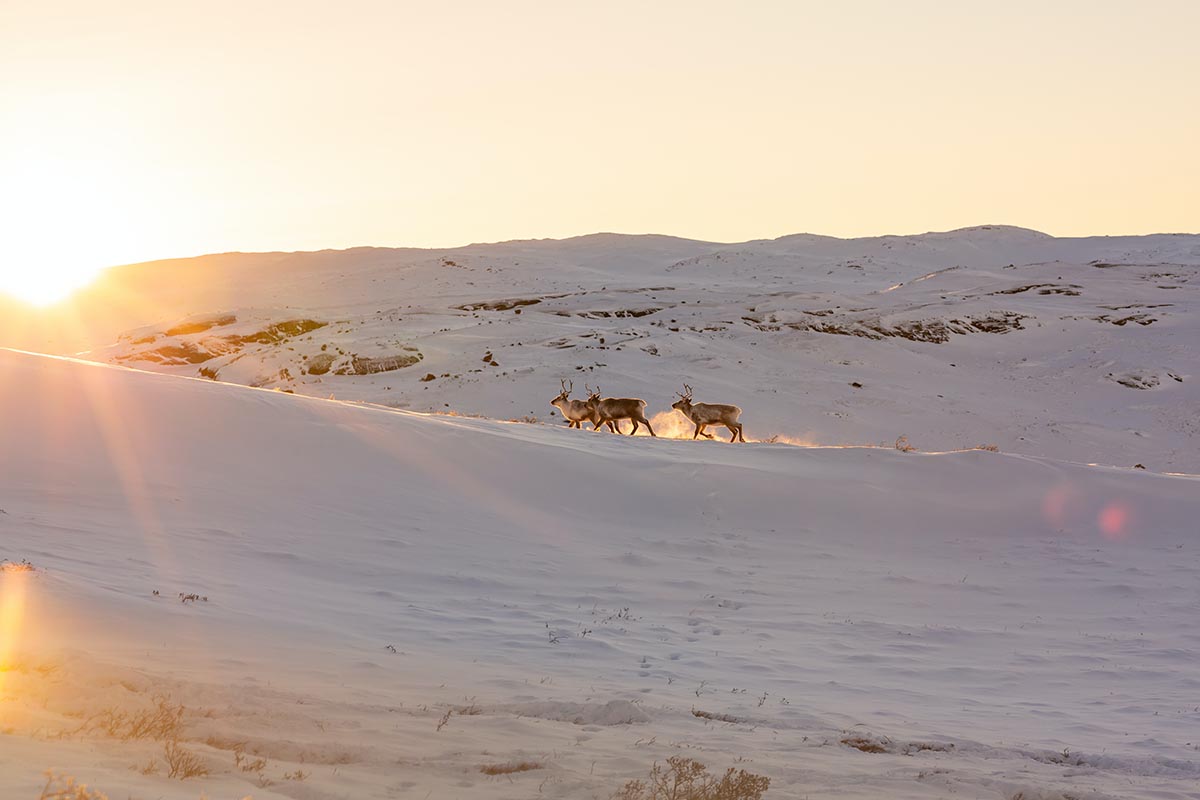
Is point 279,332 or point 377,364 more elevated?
point 279,332

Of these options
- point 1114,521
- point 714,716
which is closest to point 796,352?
point 1114,521

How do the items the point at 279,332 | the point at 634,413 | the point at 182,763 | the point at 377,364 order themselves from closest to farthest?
the point at 182,763, the point at 634,413, the point at 377,364, the point at 279,332

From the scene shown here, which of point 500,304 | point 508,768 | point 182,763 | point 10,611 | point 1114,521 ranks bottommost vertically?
point 1114,521

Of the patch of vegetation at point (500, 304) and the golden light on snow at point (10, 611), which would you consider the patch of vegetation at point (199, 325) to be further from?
the golden light on snow at point (10, 611)

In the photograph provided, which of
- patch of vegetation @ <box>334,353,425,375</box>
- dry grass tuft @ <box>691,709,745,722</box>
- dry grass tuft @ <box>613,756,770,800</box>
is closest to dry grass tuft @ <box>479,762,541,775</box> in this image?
dry grass tuft @ <box>613,756,770,800</box>

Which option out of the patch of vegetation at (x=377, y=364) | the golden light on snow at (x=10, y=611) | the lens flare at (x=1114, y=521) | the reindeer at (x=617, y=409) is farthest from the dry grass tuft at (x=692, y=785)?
the patch of vegetation at (x=377, y=364)

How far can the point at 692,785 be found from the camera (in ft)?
20.0

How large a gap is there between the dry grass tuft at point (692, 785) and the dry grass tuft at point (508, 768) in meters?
0.65

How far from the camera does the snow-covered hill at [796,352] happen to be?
3659 centimetres

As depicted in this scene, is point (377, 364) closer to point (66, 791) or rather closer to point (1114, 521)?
point (1114, 521)

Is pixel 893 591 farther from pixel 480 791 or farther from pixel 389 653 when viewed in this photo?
pixel 480 791

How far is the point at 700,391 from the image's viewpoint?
3728 centimetres

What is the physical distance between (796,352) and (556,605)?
1418 inches

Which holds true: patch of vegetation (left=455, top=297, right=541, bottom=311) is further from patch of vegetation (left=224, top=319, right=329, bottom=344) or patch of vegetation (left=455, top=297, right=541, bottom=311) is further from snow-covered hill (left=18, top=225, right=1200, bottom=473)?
patch of vegetation (left=224, top=319, right=329, bottom=344)
